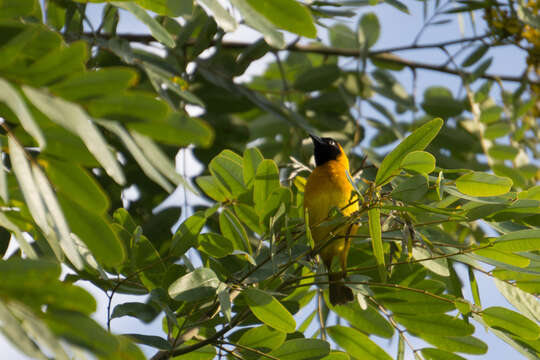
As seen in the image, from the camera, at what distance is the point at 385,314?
2.43 m

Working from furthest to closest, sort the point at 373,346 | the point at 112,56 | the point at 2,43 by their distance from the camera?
1. the point at 112,56
2. the point at 373,346
3. the point at 2,43

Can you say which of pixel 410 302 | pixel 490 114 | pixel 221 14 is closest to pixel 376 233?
pixel 410 302

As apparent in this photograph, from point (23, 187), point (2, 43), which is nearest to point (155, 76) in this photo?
point (2, 43)

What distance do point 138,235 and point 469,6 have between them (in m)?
2.56

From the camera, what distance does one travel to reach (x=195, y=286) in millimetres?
1927

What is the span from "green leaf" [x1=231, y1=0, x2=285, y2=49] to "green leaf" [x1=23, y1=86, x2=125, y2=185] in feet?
1.20

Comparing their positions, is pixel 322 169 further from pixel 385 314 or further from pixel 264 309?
pixel 264 309

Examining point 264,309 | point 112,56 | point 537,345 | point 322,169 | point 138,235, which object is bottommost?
point 537,345

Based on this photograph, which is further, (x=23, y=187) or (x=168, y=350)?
(x=168, y=350)

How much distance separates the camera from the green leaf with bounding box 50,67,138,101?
105 centimetres

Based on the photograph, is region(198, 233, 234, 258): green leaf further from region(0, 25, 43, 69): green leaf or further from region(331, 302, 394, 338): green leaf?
region(0, 25, 43, 69): green leaf

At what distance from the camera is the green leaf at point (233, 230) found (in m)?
2.32

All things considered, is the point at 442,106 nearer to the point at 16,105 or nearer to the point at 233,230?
the point at 233,230

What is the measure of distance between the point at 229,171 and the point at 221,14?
42.3 inches
